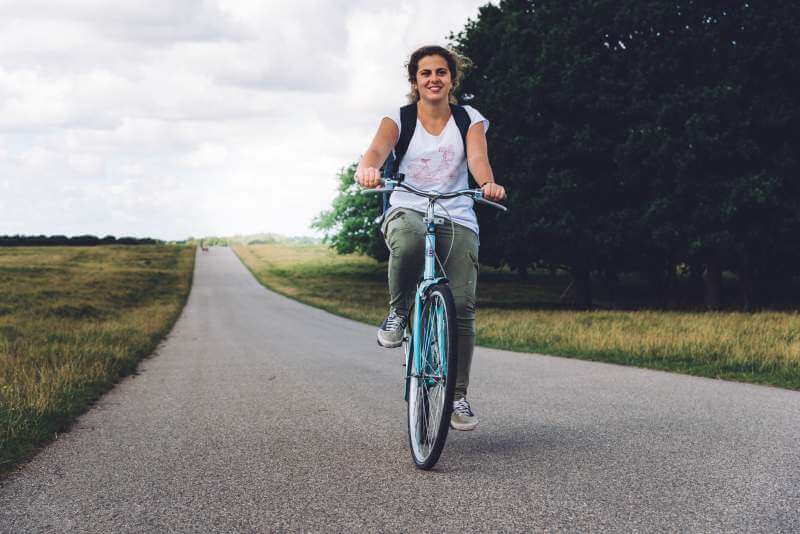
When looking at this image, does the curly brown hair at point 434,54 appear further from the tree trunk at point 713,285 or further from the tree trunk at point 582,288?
the tree trunk at point 582,288

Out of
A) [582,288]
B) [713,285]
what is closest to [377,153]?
[713,285]

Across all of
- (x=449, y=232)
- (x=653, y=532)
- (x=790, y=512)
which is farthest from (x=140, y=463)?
(x=790, y=512)

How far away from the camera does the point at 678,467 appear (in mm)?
3875

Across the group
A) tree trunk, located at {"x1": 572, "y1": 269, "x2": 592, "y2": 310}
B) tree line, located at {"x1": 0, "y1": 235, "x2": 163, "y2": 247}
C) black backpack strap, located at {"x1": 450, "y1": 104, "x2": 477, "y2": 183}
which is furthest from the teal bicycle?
tree line, located at {"x1": 0, "y1": 235, "x2": 163, "y2": 247}

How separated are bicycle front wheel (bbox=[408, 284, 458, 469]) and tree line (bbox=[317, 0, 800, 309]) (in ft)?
55.2

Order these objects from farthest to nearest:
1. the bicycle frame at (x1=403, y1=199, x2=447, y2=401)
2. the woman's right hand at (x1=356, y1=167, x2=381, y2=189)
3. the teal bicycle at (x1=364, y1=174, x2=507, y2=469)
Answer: the bicycle frame at (x1=403, y1=199, x2=447, y2=401)
the woman's right hand at (x1=356, y1=167, x2=381, y2=189)
the teal bicycle at (x1=364, y1=174, x2=507, y2=469)

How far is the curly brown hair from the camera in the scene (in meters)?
4.48

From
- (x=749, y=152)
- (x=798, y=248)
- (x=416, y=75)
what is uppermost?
(x=749, y=152)

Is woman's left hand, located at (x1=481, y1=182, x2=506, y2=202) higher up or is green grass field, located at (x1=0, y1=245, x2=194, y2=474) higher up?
woman's left hand, located at (x1=481, y1=182, x2=506, y2=202)

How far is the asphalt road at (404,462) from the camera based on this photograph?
3.13 metres

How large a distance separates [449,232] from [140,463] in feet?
7.91

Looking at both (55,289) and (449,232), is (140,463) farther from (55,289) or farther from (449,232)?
(55,289)

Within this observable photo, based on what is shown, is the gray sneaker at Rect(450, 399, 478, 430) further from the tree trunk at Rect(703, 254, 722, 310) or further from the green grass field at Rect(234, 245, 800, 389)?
the tree trunk at Rect(703, 254, 722, 310)

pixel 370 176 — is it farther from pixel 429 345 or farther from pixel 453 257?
pixel 429 345
